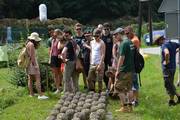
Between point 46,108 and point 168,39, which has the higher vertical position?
point 168,39

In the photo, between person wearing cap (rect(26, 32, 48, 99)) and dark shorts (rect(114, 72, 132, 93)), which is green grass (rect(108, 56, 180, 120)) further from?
person wearing cap (rect(26, 32, 48, 99))

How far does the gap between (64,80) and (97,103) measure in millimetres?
2891

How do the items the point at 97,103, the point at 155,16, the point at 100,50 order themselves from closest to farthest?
the point at 97,103
the point at 100,50
the point at 155,16

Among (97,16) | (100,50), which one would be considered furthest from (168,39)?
(97,16)

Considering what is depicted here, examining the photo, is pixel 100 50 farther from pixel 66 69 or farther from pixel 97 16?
Answer: pixel 97 16

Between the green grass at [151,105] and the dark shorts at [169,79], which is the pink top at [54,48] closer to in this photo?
the green grass at [151,105]

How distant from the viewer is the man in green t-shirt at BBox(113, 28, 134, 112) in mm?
10664

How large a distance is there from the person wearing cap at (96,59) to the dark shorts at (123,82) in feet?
5.78

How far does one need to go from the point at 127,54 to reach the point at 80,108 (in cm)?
162

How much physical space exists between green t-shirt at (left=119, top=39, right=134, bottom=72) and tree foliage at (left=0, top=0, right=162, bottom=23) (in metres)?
54.4

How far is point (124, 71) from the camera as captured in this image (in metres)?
10.8

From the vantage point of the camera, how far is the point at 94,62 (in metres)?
12.9

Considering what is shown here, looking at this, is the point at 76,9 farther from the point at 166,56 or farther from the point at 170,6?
the point at 166,56

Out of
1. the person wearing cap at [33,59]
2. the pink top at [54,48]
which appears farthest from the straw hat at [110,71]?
the pink top at [54,48]
